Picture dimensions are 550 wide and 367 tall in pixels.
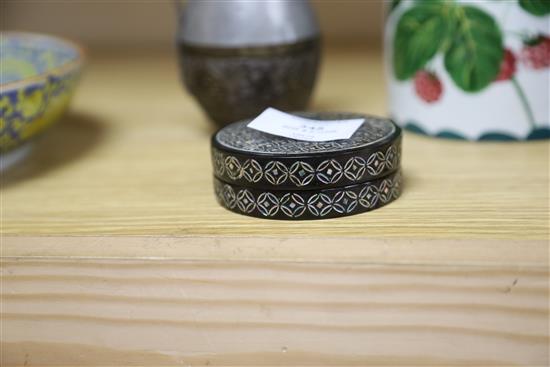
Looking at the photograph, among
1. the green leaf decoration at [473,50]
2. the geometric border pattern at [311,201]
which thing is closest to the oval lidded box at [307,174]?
the geometric border pattern at [311,201]

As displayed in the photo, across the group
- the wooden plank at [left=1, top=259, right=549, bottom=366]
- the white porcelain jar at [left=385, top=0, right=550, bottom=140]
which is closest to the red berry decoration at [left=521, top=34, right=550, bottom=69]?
the white porcelain jar at [left=385, top=0, right=550, bottom=140]

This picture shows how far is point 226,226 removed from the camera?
20.1 inches

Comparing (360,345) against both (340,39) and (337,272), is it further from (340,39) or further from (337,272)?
(340,39)

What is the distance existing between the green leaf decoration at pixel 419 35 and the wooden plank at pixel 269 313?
259 millimetres

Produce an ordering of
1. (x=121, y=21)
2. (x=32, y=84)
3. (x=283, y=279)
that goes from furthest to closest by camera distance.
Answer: (x=121, y=21), (x=32, y=84), (x=283, y=279)

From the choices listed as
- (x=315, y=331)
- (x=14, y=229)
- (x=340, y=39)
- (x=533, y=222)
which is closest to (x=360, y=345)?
(x=315, y=331)

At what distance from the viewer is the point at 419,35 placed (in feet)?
2.15

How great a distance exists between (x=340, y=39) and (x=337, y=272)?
2.42 ft

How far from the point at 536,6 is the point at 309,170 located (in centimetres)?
26

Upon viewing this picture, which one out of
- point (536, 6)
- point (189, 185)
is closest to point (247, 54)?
point (189, 185)

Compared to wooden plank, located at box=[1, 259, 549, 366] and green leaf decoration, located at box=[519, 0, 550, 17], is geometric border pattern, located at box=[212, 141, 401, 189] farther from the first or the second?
green leaf decoration, located at box=[519, 0, 550, 17]

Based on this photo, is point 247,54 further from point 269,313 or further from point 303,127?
point 269,313

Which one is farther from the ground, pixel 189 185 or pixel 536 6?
pixel 536 6

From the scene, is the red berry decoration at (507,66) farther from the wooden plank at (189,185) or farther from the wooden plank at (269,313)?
the wooden plank at (269,313)
